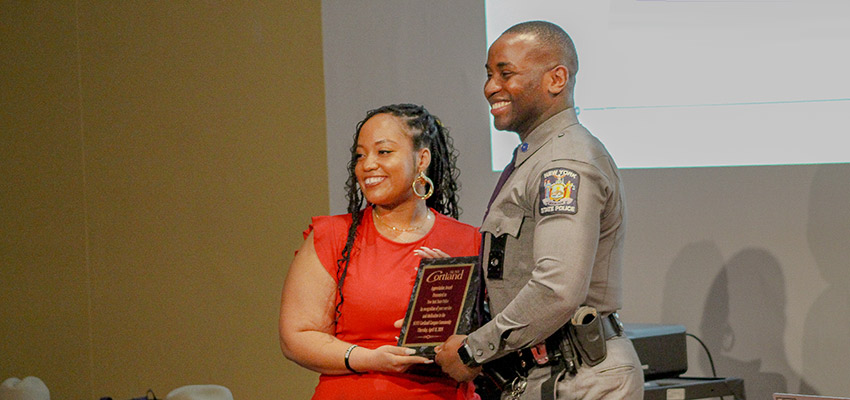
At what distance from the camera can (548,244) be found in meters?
1.78

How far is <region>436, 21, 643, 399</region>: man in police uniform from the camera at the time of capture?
1777 millimetres

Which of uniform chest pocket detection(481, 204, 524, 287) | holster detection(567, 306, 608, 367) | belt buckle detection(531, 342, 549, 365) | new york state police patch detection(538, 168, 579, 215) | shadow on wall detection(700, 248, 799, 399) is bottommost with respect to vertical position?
shadow on wall detection(700, 248, 799, 399)

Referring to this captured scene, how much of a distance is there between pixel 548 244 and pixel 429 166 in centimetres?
68

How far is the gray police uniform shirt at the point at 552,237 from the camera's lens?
5.80 ft

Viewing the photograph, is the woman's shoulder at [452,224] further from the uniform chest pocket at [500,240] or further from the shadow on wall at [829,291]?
the shadow on wall at [829,291]

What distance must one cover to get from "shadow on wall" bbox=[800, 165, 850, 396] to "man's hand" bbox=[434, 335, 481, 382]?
1.69 metres

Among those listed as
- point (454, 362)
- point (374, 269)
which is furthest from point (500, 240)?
point (374, 269)

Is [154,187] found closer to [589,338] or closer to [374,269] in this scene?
[374,269]

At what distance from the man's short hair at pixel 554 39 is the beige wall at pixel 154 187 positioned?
1853 mm

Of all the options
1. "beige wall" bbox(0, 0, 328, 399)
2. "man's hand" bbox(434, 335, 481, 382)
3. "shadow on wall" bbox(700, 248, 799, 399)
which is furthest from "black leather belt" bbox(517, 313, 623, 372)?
"beige wall" bbox(0, 0, 328, 399)

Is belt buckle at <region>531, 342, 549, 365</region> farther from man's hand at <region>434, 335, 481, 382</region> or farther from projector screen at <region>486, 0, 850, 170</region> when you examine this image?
projector screen at <region>486, 0, 850, 170</region>

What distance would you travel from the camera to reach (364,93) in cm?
357

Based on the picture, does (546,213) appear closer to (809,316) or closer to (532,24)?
(532,24)

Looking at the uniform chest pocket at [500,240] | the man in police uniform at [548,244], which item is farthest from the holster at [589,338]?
the uniform chest pocket at [500,240]
